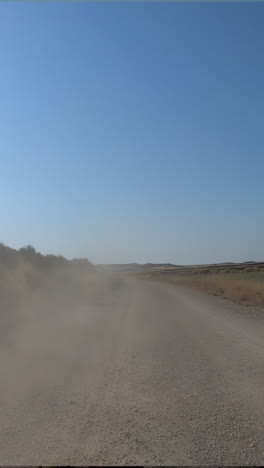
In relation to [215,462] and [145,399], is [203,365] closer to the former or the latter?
[145,399]

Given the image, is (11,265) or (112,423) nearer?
(112,423)

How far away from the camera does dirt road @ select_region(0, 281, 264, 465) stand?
4723 mm

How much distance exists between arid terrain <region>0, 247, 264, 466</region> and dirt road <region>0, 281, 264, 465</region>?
0.02m

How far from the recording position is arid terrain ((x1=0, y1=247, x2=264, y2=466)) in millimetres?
4734

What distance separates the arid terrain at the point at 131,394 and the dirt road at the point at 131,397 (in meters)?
0.02

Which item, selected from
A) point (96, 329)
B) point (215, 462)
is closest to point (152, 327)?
point (96, 329)

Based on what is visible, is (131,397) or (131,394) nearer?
(131,397)

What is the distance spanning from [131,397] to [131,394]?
157 mm

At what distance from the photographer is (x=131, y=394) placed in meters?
6.75

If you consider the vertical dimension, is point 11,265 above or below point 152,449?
above

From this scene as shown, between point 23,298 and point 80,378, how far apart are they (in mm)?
12679

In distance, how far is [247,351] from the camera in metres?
9.92

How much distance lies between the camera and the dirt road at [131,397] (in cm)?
472

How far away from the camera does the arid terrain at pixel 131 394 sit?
473cm
